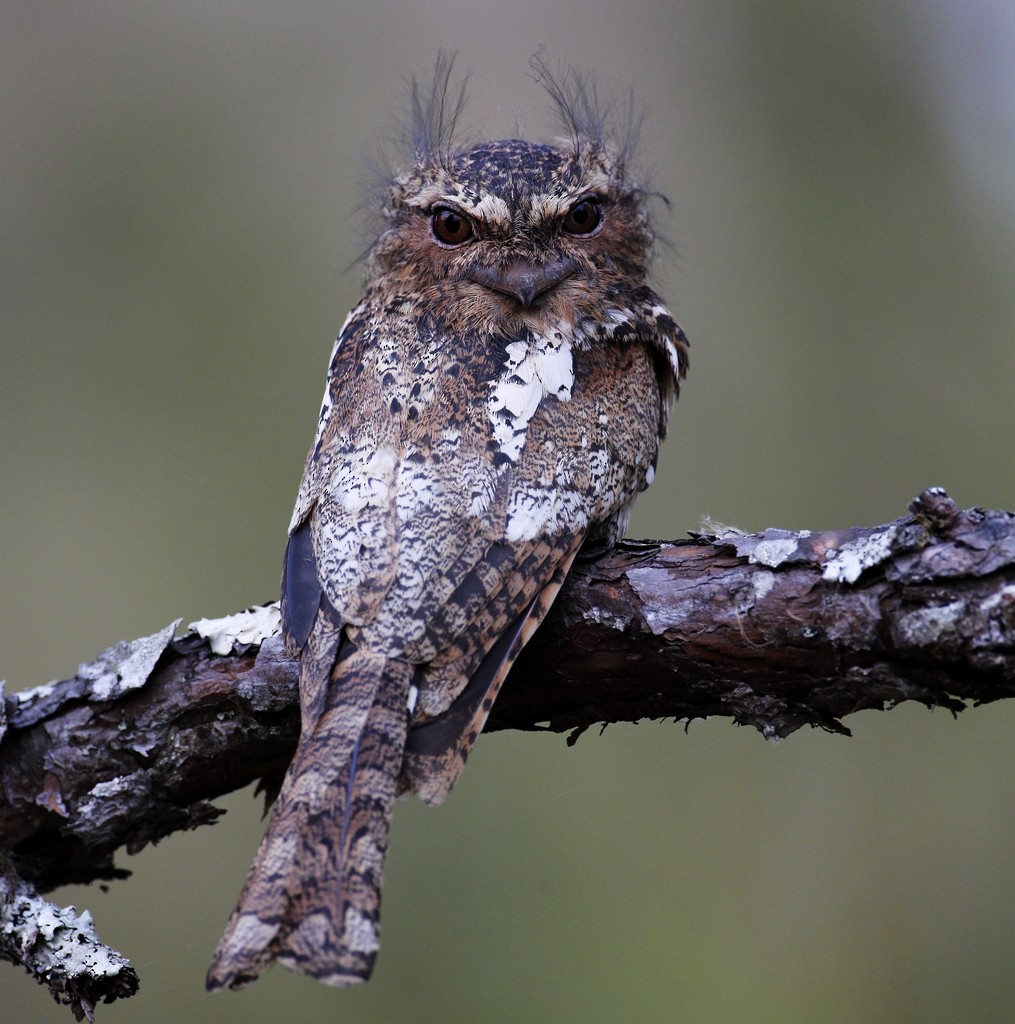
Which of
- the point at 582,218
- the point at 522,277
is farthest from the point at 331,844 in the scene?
the point at 582,218

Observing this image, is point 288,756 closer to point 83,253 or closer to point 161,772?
point 161,772

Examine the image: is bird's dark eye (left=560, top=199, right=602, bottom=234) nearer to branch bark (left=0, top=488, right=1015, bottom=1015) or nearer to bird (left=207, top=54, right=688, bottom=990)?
bird (left=207, top=54, right=688, bottom=990)

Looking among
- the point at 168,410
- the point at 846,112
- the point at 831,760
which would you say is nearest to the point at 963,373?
the point at 846,112

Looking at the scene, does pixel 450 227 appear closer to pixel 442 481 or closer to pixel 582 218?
pixel 582 218

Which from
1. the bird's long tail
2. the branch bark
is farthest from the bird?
the branch bark

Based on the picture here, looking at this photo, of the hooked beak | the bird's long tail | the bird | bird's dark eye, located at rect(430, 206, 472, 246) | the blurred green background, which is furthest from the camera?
the blurred green background

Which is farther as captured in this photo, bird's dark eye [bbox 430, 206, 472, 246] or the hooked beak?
bird's dark eye [bbox 430, 206, 472, 246]
